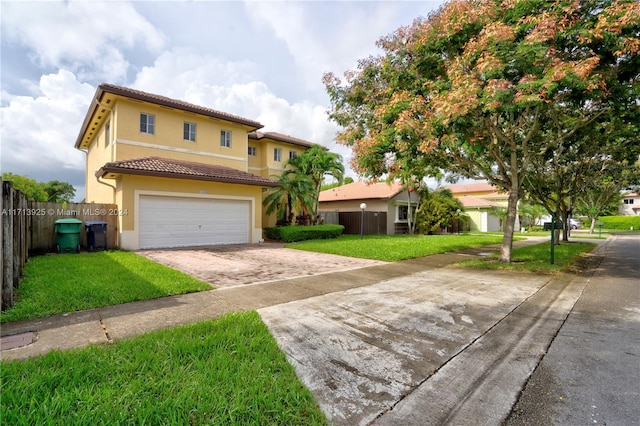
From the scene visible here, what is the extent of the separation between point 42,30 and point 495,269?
1346 cm

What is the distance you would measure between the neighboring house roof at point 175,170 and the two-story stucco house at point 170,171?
0.11 feet

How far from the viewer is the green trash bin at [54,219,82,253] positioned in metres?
10.1

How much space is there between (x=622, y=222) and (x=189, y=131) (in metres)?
55.0

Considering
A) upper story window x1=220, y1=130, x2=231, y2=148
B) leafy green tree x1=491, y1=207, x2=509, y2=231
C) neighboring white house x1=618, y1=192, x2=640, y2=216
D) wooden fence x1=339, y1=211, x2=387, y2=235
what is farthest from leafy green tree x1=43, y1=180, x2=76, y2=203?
neighboring white house x1=618, y1=192, x2=640, y2=216

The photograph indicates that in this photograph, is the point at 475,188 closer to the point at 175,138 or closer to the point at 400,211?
the point at 400,211

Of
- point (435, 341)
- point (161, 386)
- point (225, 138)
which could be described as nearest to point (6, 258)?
point (161, 386)

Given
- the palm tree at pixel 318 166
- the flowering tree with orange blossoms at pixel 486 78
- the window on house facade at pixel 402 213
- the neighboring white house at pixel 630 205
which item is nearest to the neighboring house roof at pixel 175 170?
the palm tree at pixel 318 166

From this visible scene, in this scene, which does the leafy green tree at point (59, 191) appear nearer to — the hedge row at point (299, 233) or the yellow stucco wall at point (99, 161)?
the yellow stucco wall at point (99, 161)

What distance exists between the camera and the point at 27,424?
6.58 feet

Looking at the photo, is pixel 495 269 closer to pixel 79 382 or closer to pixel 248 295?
pixel 248 295

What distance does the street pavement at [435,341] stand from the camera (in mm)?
2396

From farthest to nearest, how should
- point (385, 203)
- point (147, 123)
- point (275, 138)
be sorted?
point (385, 203) < point (275, 138) < point (147, 123)

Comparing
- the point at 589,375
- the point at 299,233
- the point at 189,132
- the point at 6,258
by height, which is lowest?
the point at 589,375

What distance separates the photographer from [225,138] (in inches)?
645
